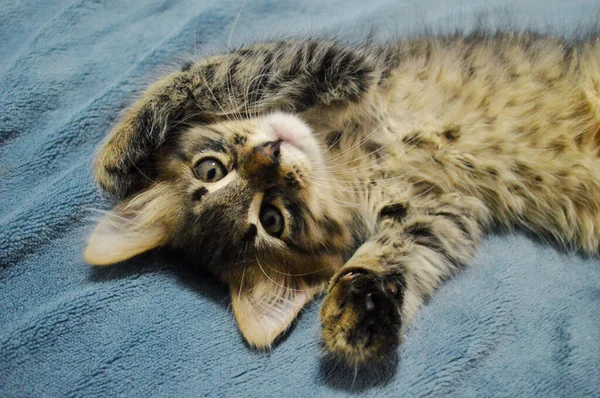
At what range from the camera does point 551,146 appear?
1.27 metres

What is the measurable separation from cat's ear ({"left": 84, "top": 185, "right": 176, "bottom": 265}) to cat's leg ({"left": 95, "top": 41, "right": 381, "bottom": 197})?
45mm

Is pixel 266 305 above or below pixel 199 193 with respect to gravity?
below

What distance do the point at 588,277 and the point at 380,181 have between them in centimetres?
59

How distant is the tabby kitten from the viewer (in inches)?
47.9

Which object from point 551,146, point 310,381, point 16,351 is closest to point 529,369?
point 310,381

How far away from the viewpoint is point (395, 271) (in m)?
1.22

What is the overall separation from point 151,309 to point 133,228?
242 mm

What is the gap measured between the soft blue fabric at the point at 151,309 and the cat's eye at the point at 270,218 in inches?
8.1

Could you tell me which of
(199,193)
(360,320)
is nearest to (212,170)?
(199,193)

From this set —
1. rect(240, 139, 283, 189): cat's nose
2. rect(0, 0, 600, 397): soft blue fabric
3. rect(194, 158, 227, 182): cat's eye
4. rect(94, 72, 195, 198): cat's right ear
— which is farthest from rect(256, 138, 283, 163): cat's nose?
rect(0, 0, 600, 397): soft blue fabric

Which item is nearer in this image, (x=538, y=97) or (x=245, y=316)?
(x=245, y=316)

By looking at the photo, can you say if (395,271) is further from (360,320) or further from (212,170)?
(212,170)

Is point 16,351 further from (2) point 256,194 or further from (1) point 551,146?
(1) point 551,146

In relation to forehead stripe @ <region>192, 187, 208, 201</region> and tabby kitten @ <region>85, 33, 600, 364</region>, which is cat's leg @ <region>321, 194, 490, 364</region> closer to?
tabby kitten @ <region>85, 33, 600, 364</region>
